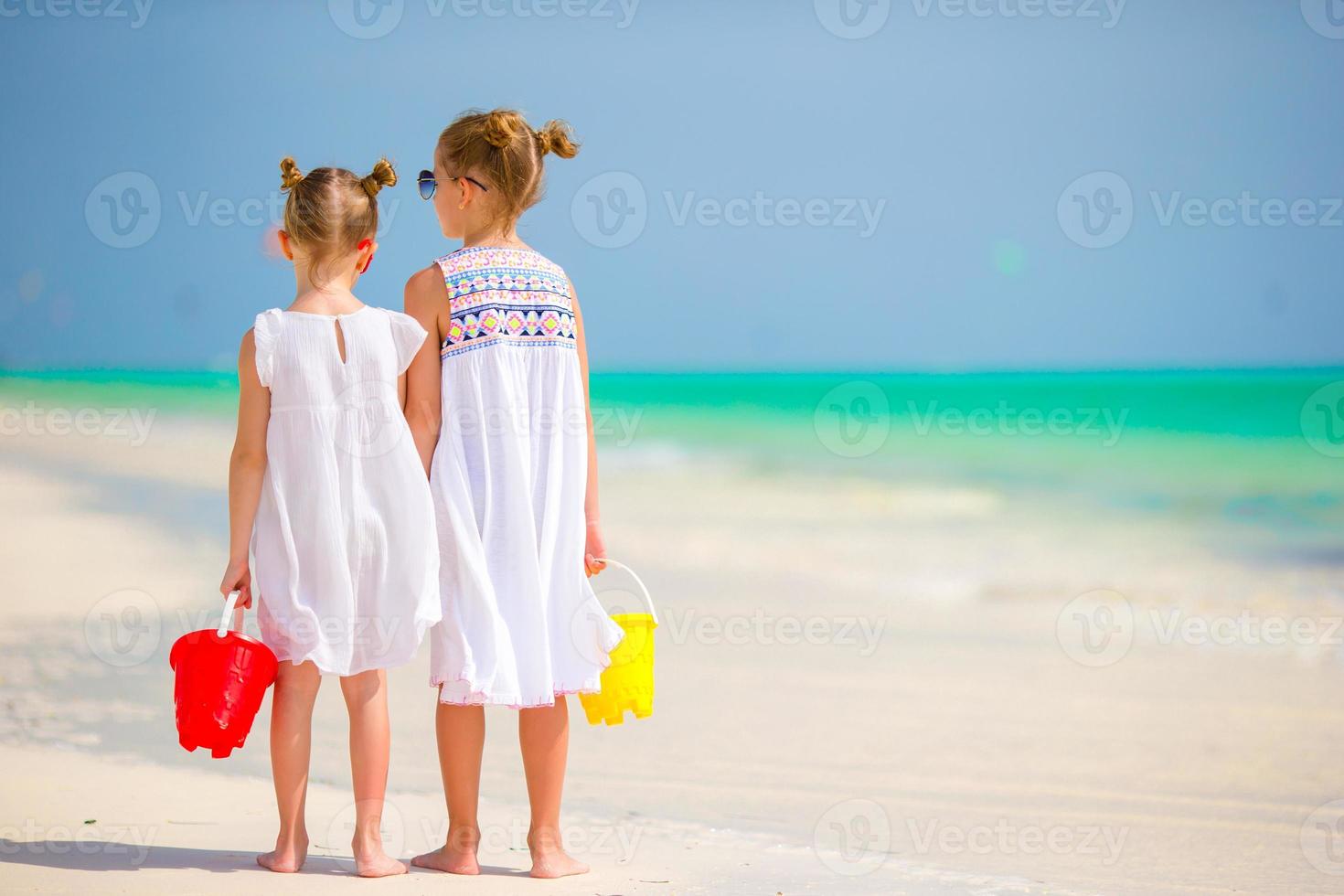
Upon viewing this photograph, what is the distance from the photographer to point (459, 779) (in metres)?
2.65

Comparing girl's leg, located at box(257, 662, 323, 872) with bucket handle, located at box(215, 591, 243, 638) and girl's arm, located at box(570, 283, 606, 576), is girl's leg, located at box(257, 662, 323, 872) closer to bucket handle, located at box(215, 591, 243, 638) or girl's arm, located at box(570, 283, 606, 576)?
bucket handle, located at box(215, 591, 243, 638)

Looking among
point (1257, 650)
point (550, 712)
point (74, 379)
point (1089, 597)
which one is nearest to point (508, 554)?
point (550, 712)

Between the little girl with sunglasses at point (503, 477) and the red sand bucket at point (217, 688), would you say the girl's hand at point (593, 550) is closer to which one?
the little girl with sunglasses at point (503, 477)

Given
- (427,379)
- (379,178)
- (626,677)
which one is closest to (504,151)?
(379,178)

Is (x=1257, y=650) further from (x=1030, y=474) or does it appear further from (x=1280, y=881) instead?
(x=1030, y=474)

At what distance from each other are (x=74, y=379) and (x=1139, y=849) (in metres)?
16.3

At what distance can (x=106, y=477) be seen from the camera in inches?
349

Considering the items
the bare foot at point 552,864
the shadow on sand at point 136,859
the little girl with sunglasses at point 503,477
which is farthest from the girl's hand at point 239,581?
the bare foot at point 552,864

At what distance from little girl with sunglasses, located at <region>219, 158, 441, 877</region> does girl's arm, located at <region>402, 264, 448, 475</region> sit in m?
0.08

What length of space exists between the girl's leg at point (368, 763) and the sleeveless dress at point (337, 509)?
0.06 meters

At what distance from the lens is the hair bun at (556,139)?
9.18 ft

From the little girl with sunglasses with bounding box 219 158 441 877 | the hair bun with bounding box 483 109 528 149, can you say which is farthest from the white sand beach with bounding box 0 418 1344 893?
the hair bun with bounding box 483 109 528 149

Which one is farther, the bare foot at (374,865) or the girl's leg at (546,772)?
the girl's leg at (546,772)

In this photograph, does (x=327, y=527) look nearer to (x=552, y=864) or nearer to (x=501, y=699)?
(x=501, y=699)
